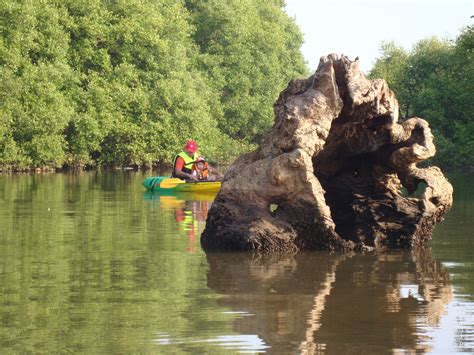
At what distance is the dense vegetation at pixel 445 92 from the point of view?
221 ft

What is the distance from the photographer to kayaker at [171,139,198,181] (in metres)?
36.2

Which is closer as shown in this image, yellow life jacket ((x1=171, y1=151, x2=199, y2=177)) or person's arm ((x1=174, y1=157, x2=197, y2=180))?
person's arm ((x1=174, y1=157, x2=197, y2=180))

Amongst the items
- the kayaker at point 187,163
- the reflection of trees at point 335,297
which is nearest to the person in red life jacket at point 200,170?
the kayaker at point 187,163

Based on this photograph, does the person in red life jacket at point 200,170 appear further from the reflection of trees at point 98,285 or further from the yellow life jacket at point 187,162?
the reflection of trees at point 98,285

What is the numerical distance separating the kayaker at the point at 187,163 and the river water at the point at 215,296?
579 inches

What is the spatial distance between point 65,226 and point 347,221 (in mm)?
5576

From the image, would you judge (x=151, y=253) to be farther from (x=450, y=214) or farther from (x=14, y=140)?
(x=14, y=140)

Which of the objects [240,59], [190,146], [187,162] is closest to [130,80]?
[240,59]

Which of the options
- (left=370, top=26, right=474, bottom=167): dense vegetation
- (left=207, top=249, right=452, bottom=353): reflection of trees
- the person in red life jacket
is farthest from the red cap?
(left=370, top=26, right=474, bottom=167): dense vegetation

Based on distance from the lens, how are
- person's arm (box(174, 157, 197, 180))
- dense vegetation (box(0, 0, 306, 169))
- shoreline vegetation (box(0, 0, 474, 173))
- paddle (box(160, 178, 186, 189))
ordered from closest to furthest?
person's arm (box(174, 157, 197, 180)) < paddle (box(160, 178, 186, 189)) < dense vegetation (box(0, 0, 306, 169)) < shoreline vegetation (box(0, 0, 474, 173))

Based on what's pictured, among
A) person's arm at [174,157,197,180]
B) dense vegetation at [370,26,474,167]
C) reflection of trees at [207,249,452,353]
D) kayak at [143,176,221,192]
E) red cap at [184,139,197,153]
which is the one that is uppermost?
dense vegetation at [370,26,474,167]

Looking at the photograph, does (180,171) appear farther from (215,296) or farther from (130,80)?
(130,80)

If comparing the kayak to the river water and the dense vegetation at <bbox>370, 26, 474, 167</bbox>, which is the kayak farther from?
the dense vegetation at <bbox>370, 26, 474, 167</bbox>

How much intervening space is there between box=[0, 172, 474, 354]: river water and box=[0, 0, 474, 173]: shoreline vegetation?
124 feet
